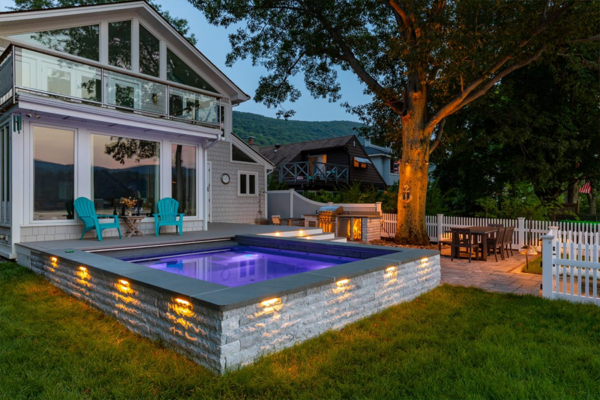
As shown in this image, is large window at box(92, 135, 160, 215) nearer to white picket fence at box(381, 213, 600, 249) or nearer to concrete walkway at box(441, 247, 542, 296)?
concrete walkway at box(441, 247, 542, 296)

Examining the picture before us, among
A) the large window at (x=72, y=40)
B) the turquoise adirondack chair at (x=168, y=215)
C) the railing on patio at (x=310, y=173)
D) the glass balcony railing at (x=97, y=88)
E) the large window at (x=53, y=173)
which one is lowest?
the turquoise adirondack chair at (x=168, y=215)

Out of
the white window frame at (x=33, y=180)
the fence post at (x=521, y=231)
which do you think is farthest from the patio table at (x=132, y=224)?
the fence post at (x=521, y=231)

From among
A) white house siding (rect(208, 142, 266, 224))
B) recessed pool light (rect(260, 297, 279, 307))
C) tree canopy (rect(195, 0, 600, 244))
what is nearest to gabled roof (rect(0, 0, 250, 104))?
tree canopy (rect(195, 0, 600, 244))

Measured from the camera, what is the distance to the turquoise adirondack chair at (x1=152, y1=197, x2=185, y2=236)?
8757 mm

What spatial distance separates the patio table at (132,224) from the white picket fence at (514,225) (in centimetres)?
794

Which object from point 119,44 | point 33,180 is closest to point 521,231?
point 33,180

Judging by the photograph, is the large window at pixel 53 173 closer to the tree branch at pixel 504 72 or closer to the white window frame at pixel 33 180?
the white window frame at pixel 33 180

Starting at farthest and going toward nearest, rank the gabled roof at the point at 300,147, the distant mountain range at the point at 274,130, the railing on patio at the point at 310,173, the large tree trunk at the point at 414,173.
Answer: the distant mountain range at the point at 274,130 < the gabled roof at the point at 300,147 < the railing on patio at the point at 310,173 < the large tree trunk at the point at 414,173

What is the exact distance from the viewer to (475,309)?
462cm

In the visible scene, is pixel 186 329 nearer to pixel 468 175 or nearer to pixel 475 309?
pixel 475 309

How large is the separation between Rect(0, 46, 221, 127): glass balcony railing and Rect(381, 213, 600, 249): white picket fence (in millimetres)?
6728

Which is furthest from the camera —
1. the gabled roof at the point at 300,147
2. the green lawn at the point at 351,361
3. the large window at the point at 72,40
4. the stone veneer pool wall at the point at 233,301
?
the gabled roof at the point at 300,147

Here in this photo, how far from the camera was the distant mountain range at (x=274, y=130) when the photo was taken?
48722mm

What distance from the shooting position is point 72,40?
365 inches
